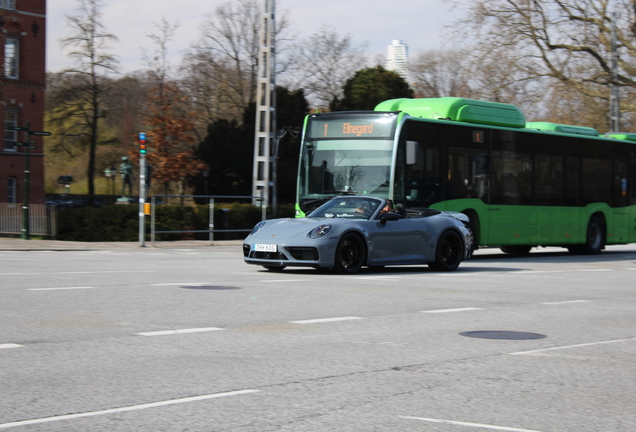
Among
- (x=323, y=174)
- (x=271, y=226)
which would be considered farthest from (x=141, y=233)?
(x=271, y=226)

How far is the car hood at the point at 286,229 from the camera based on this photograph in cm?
1459

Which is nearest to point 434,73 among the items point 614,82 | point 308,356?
point 614,82

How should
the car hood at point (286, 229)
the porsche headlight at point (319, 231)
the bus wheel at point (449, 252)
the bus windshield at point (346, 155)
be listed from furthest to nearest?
1. the bus windshield at point (346, 155)
2. the bus wheel at point (449, 252)
3. the car hood at point (286, 229)
4. the porsche headlight at point (319, 231)

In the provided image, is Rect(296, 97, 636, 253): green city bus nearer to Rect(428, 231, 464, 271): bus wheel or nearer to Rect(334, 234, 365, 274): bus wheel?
Rect(428, 231, 464, 271): bus wheel

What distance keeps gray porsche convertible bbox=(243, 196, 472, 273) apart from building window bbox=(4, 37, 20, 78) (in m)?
37.5

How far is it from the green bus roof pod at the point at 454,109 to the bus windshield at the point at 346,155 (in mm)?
1825

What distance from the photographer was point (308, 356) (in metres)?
6.88

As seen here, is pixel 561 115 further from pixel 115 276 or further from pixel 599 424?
pixel 599 424

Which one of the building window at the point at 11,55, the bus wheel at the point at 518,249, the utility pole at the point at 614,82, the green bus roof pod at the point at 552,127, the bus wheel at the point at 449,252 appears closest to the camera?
the bus wheel at the point at 449,252

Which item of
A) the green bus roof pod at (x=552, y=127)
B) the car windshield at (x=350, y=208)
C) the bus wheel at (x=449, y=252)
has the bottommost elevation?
the bus wheel at (x=449, y=252)

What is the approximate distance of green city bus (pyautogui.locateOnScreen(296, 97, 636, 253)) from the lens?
19.4 m

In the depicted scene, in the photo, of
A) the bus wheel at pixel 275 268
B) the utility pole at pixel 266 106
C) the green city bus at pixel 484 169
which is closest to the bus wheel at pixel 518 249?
the green city bus at pixel 484 169

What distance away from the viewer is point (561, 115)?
50250 mm

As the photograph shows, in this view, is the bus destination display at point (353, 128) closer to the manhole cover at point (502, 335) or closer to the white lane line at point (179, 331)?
the manhole cover at point (502, 335)
